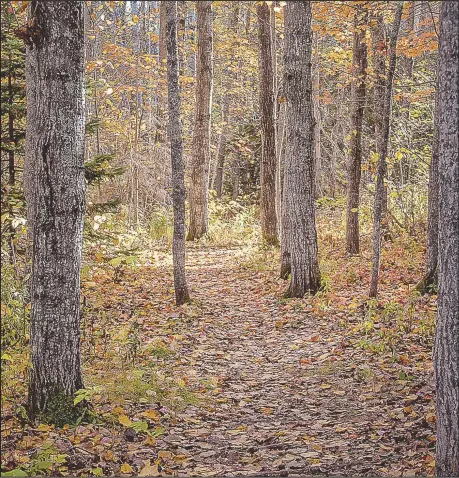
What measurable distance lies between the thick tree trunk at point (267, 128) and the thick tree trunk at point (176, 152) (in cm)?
607

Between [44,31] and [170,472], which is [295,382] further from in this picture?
[44,31]

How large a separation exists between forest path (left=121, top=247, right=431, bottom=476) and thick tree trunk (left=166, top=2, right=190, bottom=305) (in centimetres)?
84

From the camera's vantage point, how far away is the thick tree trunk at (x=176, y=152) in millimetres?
9172

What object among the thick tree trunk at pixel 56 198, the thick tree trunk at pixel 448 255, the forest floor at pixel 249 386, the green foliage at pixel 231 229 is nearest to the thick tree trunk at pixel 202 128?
the green foliage at pixel 231 229

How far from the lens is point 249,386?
7.16 metres

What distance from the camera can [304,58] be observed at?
34.5 feet

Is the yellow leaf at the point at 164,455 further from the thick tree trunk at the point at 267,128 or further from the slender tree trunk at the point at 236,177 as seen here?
the slender tree trunk at the point at 236,177

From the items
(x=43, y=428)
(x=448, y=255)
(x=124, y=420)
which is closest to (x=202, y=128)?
(x=124, y=420)

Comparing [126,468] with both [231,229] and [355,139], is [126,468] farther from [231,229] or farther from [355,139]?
[231,229]

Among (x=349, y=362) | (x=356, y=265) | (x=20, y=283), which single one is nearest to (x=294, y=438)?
(x=349, y=362)

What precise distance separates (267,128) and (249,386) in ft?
31.3

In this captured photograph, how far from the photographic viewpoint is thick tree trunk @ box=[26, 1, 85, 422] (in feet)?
16.5

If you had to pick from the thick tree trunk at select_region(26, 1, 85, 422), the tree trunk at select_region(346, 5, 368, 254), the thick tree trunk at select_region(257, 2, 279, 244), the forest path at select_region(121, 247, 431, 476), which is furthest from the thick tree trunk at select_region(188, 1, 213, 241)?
the thick tree trunk at select_region(26, 1, 85, 422)

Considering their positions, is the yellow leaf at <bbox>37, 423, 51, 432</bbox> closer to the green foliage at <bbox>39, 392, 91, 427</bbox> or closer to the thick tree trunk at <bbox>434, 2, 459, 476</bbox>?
the green foliage at <bbox>39, 392, 91, 427</bbox>
